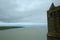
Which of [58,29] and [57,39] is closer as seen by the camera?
[57,39]

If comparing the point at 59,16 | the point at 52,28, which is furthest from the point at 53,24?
the point at 59,16

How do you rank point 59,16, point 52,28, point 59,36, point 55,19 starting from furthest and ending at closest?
point 52,28 < point 55,19 < point 59,16 < point 59,36

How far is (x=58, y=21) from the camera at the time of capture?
20.3 feet

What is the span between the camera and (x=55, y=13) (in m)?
6.39

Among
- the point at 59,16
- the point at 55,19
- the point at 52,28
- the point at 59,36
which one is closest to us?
the point at 59,36

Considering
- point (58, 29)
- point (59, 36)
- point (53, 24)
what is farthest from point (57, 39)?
point (53, 24)

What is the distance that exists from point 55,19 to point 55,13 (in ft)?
1.15

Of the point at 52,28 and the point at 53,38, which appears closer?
the point at 53,38

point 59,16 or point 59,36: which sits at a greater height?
point 59,16

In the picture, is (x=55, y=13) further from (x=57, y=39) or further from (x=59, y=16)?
(x=57, y=39)

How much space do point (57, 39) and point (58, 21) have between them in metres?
0.99

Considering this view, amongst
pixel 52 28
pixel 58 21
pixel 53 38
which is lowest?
pixel 53 38

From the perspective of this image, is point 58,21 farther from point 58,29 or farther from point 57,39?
point 57,39

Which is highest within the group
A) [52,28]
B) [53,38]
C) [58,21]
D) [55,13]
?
[55,13]
